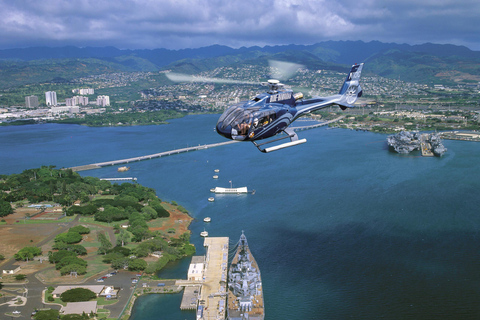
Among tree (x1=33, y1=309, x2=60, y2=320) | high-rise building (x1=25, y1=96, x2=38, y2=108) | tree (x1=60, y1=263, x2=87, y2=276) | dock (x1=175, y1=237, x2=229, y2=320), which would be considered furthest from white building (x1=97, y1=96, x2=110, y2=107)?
tree (x1=33, y1=309, x2=60, y2=320)

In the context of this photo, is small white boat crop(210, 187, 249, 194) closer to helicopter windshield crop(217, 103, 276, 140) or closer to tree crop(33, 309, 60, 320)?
tree crop(33, 309, 60, 320)

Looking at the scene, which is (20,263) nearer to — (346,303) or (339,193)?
(346,303)

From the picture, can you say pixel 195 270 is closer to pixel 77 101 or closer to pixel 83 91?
pixel 77 101

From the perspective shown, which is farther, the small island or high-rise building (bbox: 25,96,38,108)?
high-rise building (bbox: 25,96,38,108)

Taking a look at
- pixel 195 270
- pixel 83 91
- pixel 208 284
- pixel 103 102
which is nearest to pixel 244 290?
pixel 208 284

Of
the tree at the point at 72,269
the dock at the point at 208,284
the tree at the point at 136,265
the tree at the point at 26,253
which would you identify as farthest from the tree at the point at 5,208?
the dock at the point at 208,284
